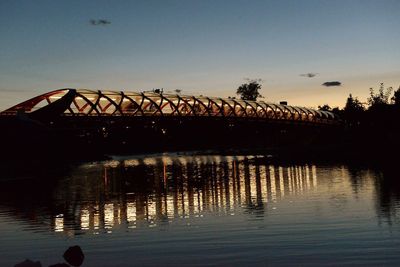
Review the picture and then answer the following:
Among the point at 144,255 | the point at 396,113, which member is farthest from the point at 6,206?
the point at 396,113

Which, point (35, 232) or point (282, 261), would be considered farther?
point (35, 232)

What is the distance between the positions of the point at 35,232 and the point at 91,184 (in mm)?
28692

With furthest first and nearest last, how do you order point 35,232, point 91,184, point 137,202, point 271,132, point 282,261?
point 271,132, point 91,184, point 137,202, point 35,232, point 282,261

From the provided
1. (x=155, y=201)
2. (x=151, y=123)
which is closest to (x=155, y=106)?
(x=151, y=123)

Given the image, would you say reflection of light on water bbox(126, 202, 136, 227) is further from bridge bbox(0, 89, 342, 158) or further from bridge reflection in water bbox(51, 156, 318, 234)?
bridge bbox(0, 89, 342, 158)

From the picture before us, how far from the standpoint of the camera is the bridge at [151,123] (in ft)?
326

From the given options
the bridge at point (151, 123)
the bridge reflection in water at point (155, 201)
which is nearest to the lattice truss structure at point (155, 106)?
the bridge at point (151, 123)

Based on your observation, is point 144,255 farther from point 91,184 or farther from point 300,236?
point 91,184

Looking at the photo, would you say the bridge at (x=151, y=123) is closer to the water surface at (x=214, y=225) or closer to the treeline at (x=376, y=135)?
the treeline at (x=376, y=135)

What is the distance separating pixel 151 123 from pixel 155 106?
747 inches

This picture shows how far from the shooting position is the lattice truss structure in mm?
116062

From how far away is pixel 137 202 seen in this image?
35844mm

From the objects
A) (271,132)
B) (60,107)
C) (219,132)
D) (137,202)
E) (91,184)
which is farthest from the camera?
(271,132)

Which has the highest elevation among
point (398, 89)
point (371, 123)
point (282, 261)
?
point (398, 89)
